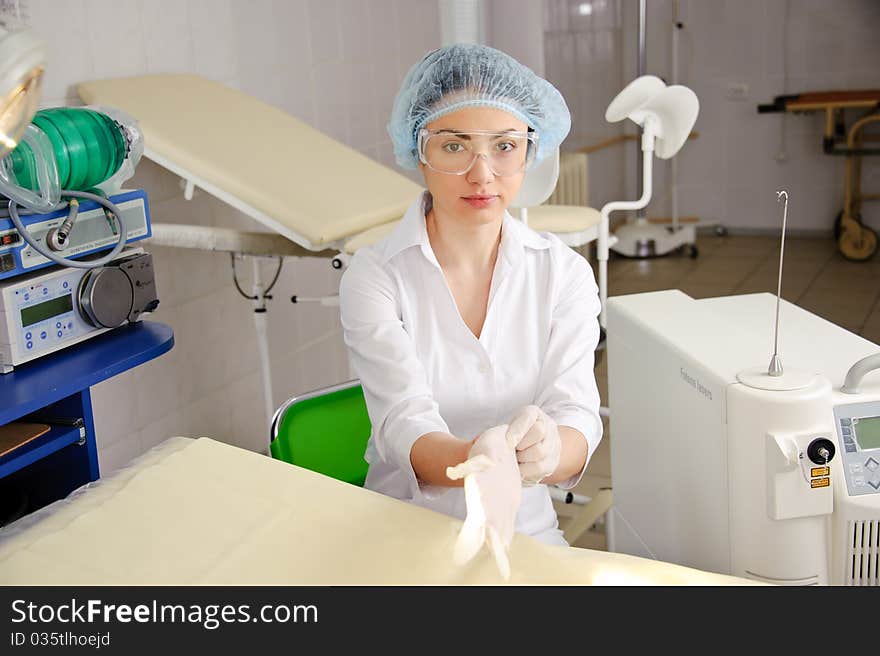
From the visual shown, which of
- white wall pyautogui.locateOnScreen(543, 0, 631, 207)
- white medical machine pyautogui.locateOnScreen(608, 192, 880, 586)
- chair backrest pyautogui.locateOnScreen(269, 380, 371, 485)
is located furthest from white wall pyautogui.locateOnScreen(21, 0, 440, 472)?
white wall pyautogui.locateOnScreen(543, 0, 631, 207)

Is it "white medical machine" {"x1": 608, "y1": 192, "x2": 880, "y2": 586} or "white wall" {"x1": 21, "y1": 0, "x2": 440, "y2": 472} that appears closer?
"white medical machine" {"x1": 608, "y1": 192, "x2": 880, "y2": 586}

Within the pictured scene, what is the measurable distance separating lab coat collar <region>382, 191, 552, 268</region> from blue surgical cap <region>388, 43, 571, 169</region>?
0.14m

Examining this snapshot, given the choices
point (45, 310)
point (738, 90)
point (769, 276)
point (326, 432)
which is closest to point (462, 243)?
point (326, 432)

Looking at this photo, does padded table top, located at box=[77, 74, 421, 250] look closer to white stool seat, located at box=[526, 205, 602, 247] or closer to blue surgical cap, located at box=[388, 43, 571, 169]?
white stool seat, located at box=[526, 205, 602, 247]

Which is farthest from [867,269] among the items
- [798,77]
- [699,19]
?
[699,19]

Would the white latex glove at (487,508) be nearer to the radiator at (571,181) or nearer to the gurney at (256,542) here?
the gurney at (256,542)

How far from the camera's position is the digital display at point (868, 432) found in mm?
1375

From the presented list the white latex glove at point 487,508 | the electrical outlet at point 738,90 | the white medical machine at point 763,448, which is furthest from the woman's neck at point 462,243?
the electrical outlet at point 738,90

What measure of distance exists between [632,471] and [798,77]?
532cm

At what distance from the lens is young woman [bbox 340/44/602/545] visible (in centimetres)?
154

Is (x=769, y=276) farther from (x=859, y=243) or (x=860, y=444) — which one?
(x=860, y=444)

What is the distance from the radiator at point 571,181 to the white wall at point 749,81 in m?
0.64

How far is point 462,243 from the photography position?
1650 mm

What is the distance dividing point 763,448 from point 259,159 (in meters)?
1.66
